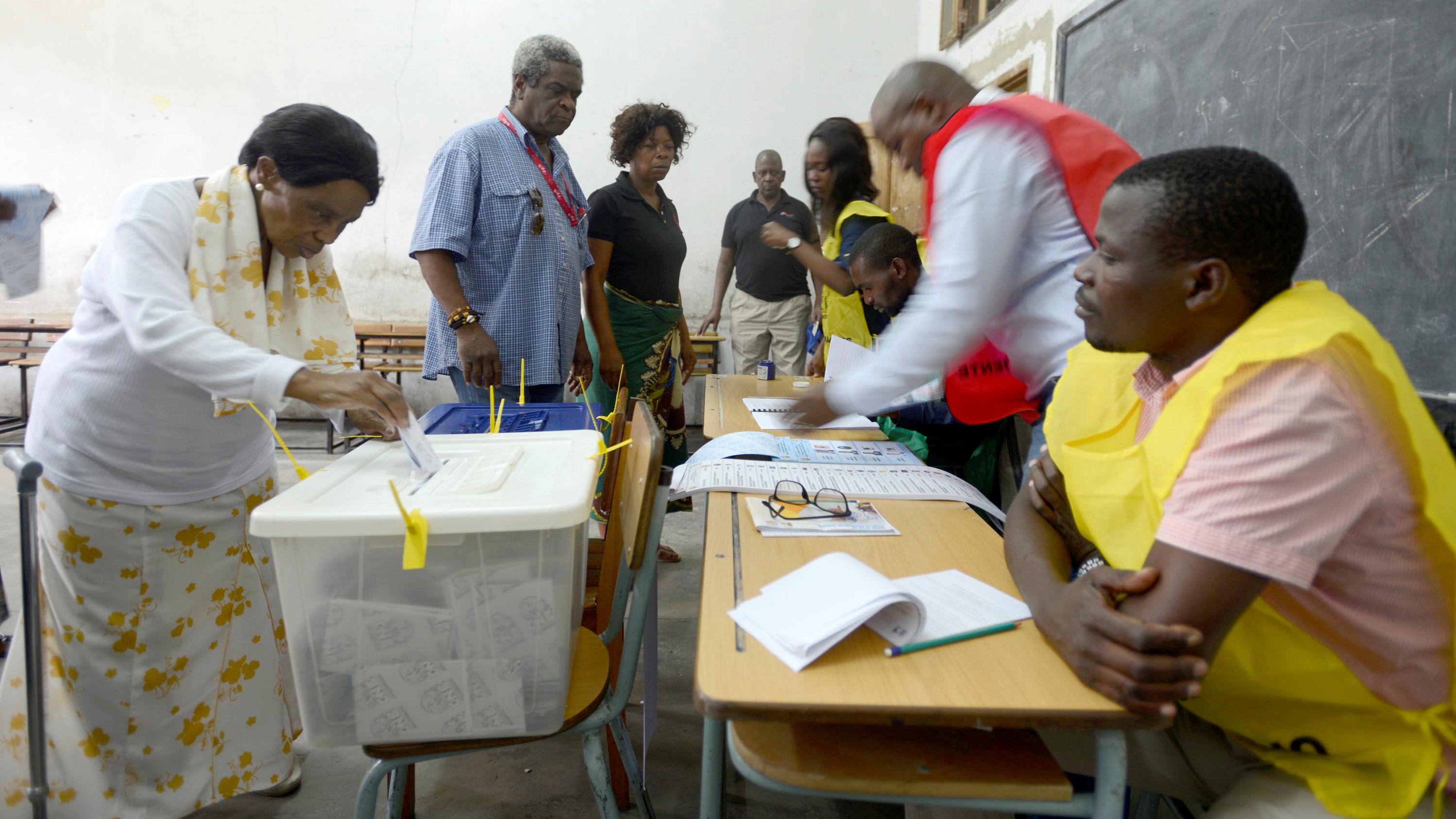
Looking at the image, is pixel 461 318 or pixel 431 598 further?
pixel 461 318

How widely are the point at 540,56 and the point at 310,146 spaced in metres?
0.99

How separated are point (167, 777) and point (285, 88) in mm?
5152

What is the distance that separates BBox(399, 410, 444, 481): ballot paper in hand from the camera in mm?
1022

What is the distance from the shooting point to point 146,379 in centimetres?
125

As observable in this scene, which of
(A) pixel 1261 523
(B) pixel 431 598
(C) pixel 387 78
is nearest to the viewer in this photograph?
(A) pixel 1261 523

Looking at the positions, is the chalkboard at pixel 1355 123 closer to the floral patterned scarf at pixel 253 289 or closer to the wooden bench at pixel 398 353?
the floral patterned scarf at pixel 253 289

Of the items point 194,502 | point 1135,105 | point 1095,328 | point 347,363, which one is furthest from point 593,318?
point 1135,105

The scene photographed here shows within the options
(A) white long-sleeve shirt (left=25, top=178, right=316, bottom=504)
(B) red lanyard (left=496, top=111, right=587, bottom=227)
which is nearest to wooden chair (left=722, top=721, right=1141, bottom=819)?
(A) white long-sleeve shirt (left=25, top=178, right=316, bottom=504)

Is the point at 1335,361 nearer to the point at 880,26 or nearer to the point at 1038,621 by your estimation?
the point at 1038,621

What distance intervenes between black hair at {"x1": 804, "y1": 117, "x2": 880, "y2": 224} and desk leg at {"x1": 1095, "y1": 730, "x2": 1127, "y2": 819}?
2.10 meters

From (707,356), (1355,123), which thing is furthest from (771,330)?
(1355,123)

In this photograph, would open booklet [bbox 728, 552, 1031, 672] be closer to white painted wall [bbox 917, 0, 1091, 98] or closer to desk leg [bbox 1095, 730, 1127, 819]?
desk leg [bbox 1095, 730, 1127, 819]

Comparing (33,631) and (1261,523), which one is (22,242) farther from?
(1261,523)

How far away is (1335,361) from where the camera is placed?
2.31 ft
